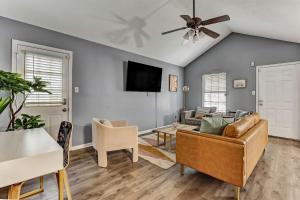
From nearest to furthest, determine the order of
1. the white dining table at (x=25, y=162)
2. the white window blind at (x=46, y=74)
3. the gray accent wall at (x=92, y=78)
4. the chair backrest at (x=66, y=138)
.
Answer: the white dining table at (x=25, y=162) < the chair backrest at (x=66, y=138) < the gray accent wall at (x=92, y=78) < the white window blind at (x=46, y=74)

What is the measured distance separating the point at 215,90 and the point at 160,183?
4.87m

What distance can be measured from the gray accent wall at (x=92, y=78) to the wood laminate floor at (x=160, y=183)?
1216 millimetres

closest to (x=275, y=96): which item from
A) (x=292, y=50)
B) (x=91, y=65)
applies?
(x=292, y=50)

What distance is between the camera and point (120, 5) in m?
3.16

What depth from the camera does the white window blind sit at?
3.05 metres

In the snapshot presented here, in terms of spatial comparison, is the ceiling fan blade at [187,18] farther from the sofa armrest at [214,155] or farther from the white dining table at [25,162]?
the white dining table at [25,162]

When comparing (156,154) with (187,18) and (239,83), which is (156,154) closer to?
(187,18)

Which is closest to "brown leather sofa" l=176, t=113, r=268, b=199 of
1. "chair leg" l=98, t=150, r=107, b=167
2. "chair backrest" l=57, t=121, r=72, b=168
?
"chair leg" l=98, t=150, r=107, b=167

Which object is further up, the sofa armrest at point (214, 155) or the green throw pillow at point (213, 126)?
the green throw pillow at point (213, 126)

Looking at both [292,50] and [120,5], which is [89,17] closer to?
[120,5]

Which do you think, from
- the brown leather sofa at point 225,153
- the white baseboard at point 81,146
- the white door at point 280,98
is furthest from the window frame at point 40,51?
the white door at point 280,98

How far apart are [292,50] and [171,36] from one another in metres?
3.41

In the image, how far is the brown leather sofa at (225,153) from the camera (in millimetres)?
1841

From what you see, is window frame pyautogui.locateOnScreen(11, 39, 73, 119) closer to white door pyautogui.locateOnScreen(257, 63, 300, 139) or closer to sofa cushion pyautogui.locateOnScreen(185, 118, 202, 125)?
sofa cushion pyautogui.locateOnScreen(185, 118, 202, 125)
